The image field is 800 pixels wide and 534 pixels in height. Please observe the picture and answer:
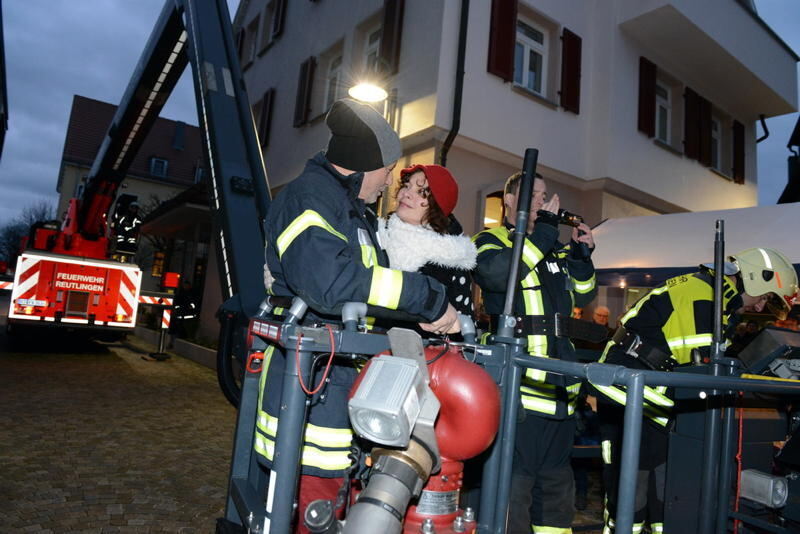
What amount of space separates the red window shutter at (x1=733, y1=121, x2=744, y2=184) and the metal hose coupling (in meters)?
12.9

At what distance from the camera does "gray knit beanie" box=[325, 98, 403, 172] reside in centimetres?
184

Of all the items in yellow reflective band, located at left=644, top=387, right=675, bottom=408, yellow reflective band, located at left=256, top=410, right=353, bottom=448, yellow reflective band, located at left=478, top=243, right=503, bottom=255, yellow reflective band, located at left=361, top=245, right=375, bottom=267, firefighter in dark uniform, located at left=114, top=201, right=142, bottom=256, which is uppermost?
firefighter in dark uniform, located at left=114, top=201, right=142, bottom=256

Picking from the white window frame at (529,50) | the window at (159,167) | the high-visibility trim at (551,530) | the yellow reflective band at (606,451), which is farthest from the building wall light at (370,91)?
the window at (159,167)

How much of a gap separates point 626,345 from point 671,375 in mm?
1218

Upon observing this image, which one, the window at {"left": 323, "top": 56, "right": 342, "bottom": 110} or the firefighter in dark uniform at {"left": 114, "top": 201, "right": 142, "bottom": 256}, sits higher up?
the window at {"left": 323, "top": 56, "right": 342, "bottom": 110}

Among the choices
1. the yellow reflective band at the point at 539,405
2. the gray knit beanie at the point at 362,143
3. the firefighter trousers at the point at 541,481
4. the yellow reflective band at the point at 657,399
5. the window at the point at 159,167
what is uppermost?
the window at the point at 159,167

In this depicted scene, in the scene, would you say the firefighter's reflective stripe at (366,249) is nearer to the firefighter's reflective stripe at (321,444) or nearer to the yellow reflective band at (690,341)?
the firefighter's reflective stripe at (321,444)

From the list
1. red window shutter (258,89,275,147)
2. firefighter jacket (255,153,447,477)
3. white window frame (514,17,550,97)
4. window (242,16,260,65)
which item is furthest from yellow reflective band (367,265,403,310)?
window (242,16,260,65)

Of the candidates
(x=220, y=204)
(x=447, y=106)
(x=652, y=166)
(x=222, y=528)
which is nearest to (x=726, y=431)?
(x=222, y=528)

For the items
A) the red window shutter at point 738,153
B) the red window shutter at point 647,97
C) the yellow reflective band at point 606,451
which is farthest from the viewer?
the red window shutter at point 738,153

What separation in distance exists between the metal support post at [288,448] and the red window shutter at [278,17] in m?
13.1

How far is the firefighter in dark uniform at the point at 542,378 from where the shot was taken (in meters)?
2.34

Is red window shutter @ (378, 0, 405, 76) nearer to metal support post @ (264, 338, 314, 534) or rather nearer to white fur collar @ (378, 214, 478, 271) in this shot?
white fur collar @ (378, 214, 478, 271)

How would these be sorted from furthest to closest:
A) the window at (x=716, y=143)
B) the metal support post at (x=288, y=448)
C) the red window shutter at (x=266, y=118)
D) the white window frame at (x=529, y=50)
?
the red window shutter at (x=266, y=118)
the window at (x=716, y=143)
the white window frame at (x=529, y=50)
the metal support post at (x=288, y=448)
